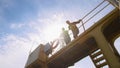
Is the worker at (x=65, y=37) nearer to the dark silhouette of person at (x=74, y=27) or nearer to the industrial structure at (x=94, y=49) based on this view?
the dark silhouette of person at (x=74, y=27)

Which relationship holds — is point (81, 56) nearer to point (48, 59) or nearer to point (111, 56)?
point (48, 59)

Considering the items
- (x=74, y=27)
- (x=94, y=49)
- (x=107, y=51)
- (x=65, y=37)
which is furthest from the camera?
(x=65, y=37)

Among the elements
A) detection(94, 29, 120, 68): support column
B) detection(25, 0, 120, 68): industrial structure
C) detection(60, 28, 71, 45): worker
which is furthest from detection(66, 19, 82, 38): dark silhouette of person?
detection(94, 29, 120, 68): support column

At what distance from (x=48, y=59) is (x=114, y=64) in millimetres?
4734

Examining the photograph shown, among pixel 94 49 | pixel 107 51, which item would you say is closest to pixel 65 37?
pixel 94 49

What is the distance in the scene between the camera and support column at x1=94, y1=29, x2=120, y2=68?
5.94m

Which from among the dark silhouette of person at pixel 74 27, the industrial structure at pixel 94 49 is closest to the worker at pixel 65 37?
the dark silhouette of person at pixel 74 27

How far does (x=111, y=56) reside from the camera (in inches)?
243

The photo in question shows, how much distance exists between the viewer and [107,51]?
21.0 feet

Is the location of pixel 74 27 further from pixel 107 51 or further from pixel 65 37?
pixel 107 51

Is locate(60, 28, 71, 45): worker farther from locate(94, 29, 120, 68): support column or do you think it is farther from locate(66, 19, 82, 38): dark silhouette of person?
locate(94, 29, 120, 68): support column

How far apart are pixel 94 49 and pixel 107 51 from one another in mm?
2311

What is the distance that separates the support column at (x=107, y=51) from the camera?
5936 millimetres

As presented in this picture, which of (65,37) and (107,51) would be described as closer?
(107,51)
